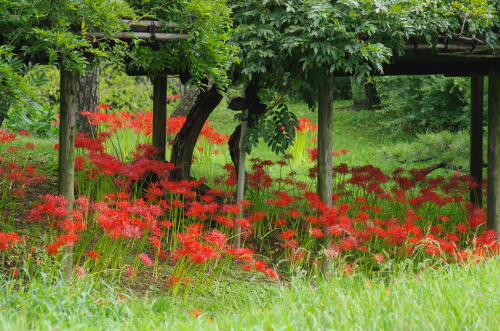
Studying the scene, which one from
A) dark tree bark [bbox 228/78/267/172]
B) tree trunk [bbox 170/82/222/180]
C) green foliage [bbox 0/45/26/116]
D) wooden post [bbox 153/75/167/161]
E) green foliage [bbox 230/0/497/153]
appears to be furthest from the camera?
wooden post [bbox 153/75/167/161]

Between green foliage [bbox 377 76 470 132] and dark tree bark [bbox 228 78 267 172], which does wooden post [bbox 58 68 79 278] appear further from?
green foliage [bbox 377 76 470 132]

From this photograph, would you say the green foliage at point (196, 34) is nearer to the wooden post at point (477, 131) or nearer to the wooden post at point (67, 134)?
the wooden post at point (67, 134)

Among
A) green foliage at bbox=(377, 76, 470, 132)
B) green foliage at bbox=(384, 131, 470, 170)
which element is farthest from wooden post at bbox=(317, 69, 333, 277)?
green foliage at bbox=(377, 76, 470, 132)

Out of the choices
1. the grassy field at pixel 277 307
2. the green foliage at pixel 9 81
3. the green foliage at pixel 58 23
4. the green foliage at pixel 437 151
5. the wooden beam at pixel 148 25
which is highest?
the wooden beam at pixel 148 25

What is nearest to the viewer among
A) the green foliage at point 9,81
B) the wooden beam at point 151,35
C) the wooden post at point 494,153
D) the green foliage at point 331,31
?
the green foliage at point 9,81

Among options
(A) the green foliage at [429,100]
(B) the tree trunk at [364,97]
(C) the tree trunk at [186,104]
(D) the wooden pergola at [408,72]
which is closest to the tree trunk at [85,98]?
(D) the wooden pergola at [408,72]

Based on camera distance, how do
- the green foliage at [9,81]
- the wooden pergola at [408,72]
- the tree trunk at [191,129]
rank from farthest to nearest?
the tree trunk at [191,129] < the wooden pergola at [408,72] < the green foliage at [9,81]

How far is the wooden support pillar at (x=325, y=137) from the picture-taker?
578cm

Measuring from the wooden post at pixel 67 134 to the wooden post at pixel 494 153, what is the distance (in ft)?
13.6

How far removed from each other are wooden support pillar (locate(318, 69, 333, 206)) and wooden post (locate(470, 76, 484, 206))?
10.0ft

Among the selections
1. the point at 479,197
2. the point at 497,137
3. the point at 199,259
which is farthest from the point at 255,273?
the point at 479,197

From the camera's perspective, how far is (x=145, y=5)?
4727 mm

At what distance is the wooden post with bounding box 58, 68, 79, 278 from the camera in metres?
4.47

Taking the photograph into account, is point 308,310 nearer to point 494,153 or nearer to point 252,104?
point 252,104
